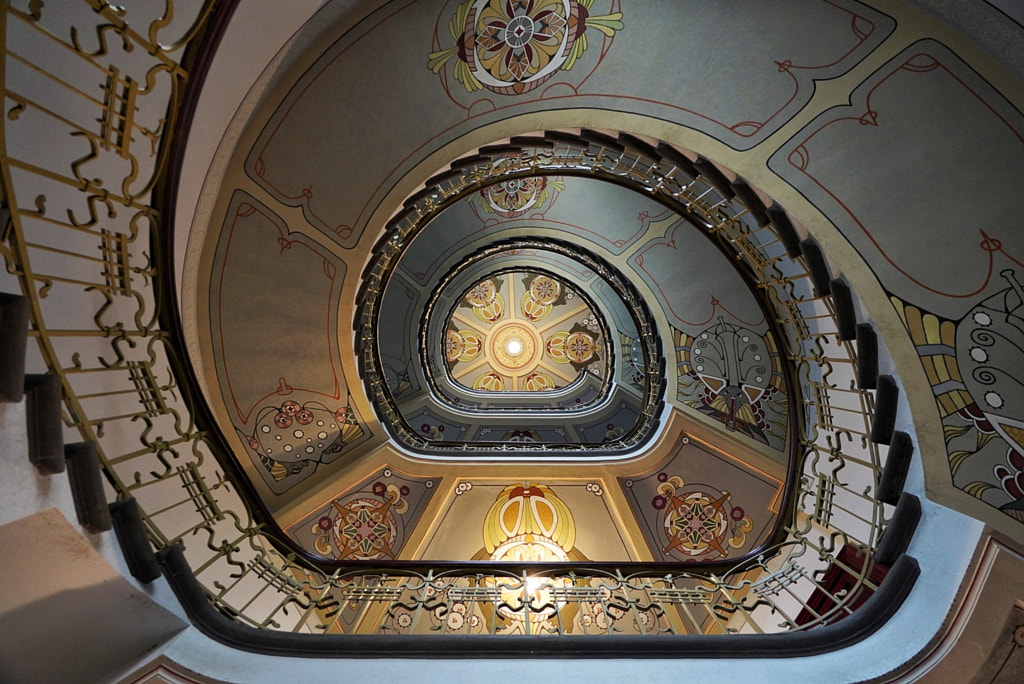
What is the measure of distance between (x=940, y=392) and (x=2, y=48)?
4.39m

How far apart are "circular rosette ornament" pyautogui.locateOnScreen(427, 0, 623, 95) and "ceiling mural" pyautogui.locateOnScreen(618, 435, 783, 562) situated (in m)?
5.11

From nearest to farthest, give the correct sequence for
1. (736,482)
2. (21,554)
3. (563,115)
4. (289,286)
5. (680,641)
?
(21,554) → (680,641) → (563,115) → (289,286) → (736,482)

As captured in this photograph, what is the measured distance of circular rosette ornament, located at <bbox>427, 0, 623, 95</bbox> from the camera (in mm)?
3227

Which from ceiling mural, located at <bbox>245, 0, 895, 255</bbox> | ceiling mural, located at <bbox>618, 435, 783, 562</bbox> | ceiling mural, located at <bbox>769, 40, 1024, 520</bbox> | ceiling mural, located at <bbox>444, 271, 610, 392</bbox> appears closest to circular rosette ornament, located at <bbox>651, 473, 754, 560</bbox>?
ceiling mural, located at <bbox>618, 435, 783, 562</bbox>

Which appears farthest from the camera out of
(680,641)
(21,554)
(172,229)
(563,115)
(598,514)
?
(598,514)

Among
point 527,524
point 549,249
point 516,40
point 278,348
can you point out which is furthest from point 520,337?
point 516,40

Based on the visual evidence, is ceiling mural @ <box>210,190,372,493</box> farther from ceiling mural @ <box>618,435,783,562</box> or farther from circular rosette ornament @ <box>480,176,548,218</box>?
ceiling mural @ <box>618,435,783,562</box>

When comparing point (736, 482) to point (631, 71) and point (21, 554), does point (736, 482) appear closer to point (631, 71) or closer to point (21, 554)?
point (631, 71)

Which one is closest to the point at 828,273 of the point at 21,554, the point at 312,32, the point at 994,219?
the point at 994,219

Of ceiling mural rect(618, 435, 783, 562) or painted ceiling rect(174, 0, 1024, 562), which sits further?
ceiling mural rect(618, 435, 783, 562)

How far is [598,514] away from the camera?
21.3 feet

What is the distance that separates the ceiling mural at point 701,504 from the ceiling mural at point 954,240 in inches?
142

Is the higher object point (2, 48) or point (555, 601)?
point (2, 48)

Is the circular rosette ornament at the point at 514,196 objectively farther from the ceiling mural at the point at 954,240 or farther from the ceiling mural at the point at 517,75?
the ceiling mural at the point at 954,240
